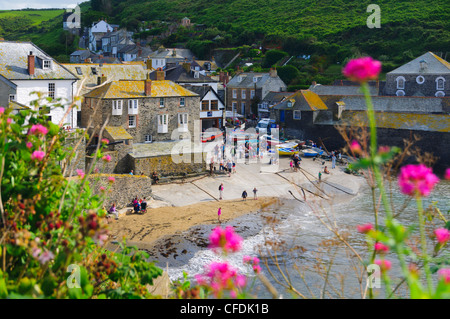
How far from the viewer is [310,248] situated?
22.9 metres

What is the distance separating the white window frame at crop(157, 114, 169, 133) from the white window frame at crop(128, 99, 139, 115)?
6.80ft

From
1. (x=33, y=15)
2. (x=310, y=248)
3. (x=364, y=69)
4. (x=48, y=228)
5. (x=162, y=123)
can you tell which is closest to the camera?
(x=364, y=69)

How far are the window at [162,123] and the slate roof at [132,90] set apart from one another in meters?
1.64

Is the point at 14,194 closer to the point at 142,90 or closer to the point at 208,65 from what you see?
the point at 142,90

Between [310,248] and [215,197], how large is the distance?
9.63m

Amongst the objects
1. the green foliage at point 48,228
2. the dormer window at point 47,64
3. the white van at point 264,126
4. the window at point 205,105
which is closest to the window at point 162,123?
the dormer window at point 47,64

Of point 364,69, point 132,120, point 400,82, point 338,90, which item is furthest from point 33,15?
point 364,69

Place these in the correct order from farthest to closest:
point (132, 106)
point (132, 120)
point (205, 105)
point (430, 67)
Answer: point (430, 67), point (205, 105), point (132, 120), point (132, 106)

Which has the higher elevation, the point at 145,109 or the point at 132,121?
the point at 145,109

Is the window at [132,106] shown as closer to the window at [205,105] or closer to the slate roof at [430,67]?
the window at [205,105]

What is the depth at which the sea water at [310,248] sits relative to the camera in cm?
1816

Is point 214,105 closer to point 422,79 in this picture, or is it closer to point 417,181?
point 422,79

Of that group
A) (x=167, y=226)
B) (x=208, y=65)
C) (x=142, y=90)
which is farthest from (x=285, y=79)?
(x=167, y=226)
